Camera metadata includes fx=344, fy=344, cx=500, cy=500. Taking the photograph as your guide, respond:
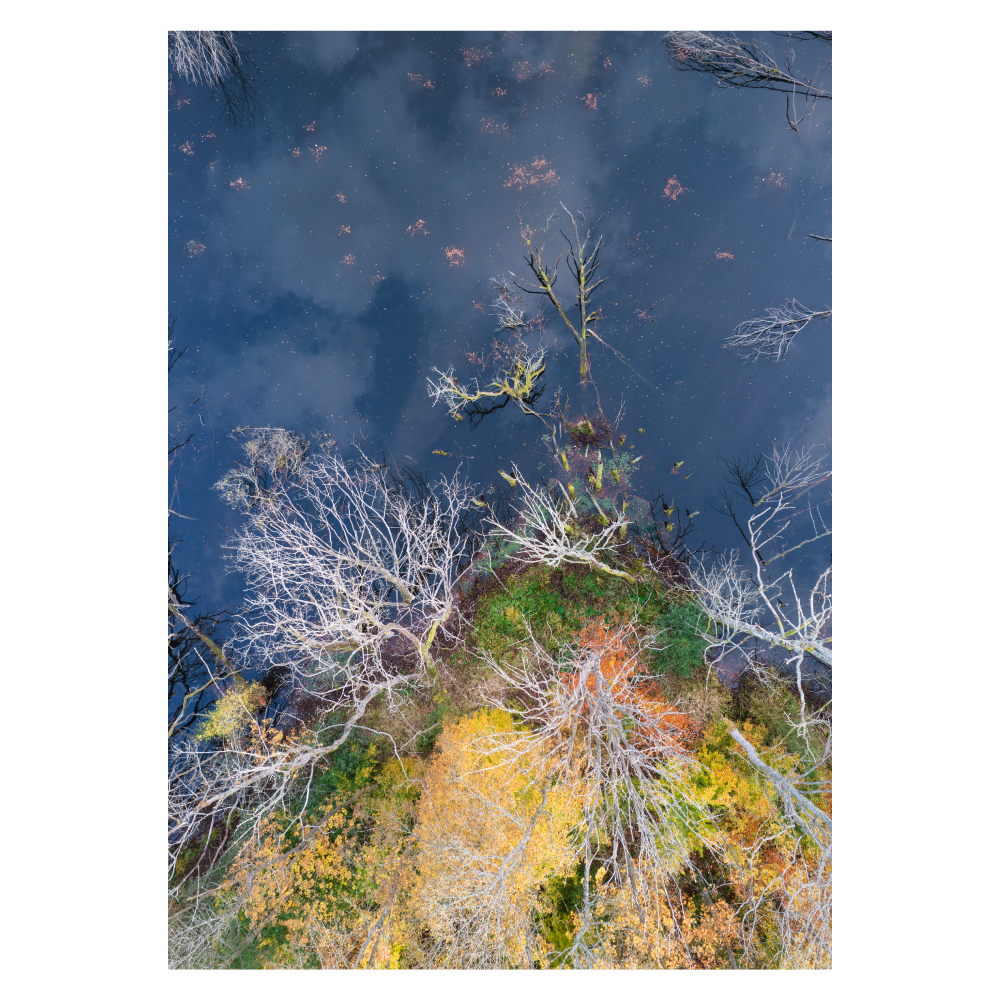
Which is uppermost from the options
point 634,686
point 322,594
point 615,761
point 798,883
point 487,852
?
point 322,594

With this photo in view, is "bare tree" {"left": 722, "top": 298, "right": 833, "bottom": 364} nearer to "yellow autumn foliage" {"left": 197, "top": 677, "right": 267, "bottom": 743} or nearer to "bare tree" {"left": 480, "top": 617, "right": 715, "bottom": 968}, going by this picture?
"bare tree" {"left": 480, "top": 617, "right": 715, "bottom": 968}

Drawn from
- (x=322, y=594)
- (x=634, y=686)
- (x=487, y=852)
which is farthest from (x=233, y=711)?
(x=634, y=686)

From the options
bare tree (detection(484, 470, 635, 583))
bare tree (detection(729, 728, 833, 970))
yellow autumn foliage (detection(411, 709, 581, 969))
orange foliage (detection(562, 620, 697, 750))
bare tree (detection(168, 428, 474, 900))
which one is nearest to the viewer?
bare tree (detection(729, 728, 833, 970))

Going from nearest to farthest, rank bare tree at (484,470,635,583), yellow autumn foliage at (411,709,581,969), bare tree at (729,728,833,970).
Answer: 1. bare tree at (729,728,833,970)
2. yellow autumn foliage at (411,709,581,969)
3. bare tree at (484,470,635,583)

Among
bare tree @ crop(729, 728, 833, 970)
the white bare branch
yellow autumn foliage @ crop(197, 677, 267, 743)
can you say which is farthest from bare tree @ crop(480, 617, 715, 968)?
yellow autumn foliage @ crop(197, 677, 267, 743)

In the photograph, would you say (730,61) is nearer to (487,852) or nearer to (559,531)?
(559,531)

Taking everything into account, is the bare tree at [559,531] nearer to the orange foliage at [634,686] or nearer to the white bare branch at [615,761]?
the orange foliage at [634,686]

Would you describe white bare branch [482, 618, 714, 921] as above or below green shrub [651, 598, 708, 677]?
below

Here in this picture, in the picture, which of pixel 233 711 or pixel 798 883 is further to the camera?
pixel 233 711
